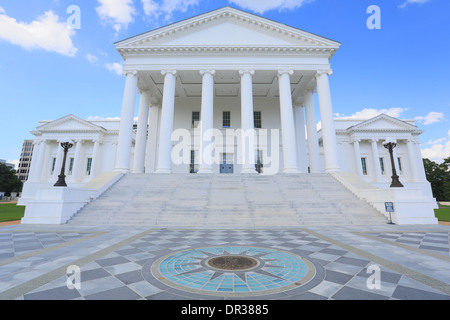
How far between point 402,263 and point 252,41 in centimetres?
2433

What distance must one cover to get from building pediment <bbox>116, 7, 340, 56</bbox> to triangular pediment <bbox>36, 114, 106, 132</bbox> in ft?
70.4

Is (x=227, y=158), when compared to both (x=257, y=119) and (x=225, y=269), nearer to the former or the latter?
(x=257, y=119)

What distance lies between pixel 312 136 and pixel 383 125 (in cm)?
2036

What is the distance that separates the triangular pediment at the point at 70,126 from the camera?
38312 millimetres

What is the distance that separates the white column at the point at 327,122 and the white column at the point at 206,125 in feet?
37.8

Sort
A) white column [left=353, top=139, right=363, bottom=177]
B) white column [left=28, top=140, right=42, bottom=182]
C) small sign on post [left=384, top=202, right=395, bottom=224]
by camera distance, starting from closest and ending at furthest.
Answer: small sign on post [left=384, top=202, right=395, bottom=224]
white column [left=353, top=139, right=363, bottom=177]
white column [left=28, top=140, right=42, bottom=182]

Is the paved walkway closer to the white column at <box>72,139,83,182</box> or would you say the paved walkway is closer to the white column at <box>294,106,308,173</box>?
the white column at <box>294,106,308,173</box>

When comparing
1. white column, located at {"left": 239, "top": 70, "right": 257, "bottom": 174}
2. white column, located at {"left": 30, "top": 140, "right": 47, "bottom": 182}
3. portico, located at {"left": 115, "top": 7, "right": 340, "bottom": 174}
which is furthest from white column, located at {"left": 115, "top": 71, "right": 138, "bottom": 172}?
white column, located at {"left": 30, "top": 140, "right": 47, "bottom": 182}

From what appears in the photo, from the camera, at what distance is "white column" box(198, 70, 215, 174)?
1984 centimetres

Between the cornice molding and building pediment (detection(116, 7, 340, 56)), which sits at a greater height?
building pediment (detection(116, 7, 340, 56))

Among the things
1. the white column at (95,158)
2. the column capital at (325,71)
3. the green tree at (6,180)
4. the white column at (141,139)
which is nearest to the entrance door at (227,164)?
the white column at (141,139)

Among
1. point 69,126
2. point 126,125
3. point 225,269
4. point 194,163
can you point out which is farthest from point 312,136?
point 69,126
